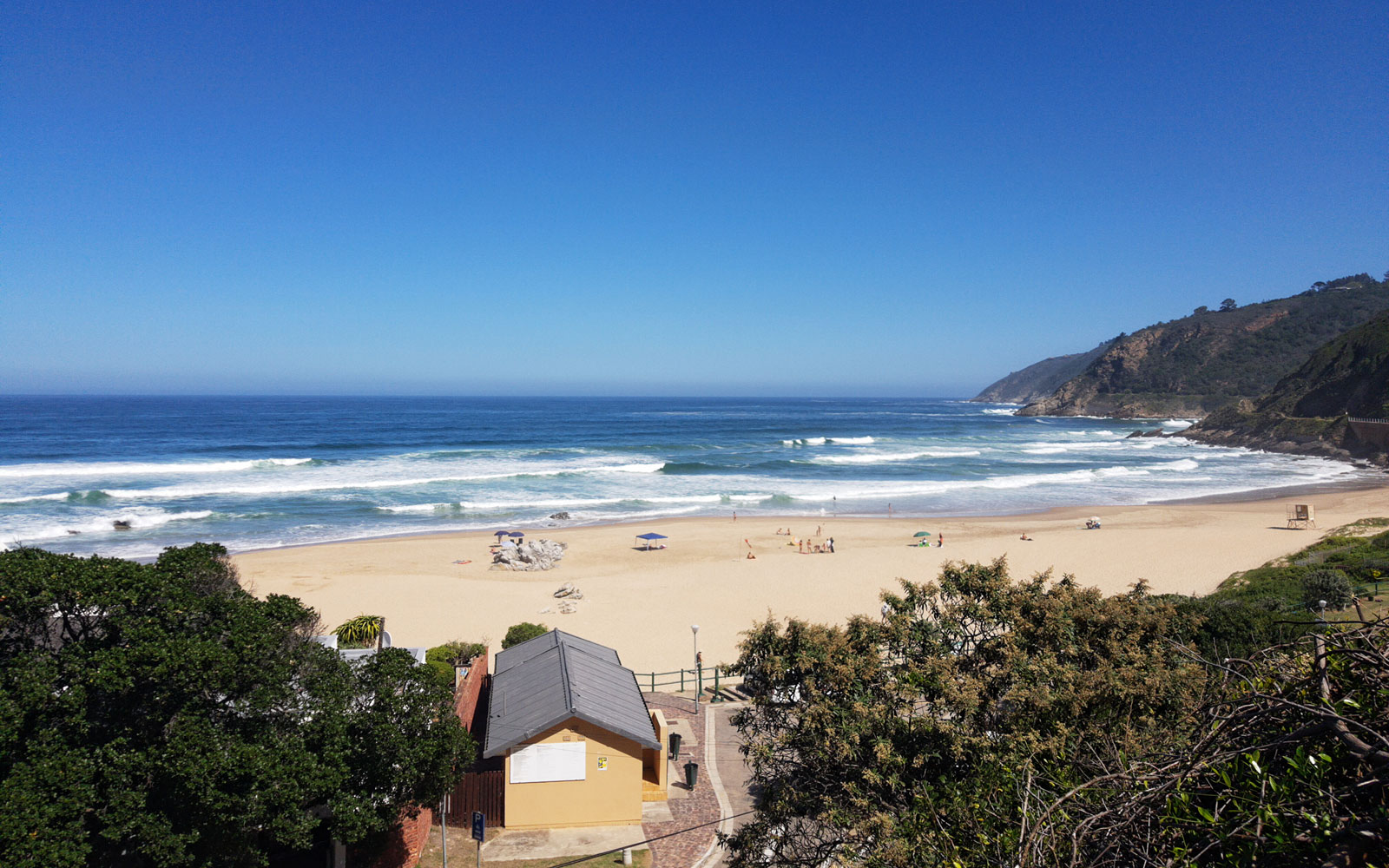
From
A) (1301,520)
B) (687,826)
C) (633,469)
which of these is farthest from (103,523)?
(1301,520)

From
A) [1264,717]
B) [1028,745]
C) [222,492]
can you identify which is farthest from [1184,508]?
[222,492]

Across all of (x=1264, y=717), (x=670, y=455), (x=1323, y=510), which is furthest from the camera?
(x=670, y=455)

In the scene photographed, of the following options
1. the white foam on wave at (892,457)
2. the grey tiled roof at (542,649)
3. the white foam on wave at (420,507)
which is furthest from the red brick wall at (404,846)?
the white foam on wave at (892,457)

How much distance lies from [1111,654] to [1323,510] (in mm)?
41748

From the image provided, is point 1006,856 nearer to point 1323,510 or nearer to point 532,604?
point 532,604

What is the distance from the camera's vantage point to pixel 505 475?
53.8 m

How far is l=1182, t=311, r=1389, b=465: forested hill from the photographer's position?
6575cm

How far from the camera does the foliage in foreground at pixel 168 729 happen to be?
7.16 m

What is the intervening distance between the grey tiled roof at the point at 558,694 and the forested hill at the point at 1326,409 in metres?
70.2

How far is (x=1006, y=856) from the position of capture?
198 inches

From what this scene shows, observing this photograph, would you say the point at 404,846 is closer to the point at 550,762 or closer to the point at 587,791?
the point at 550,762

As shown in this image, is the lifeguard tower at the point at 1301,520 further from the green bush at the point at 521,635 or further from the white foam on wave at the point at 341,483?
the white foam on wave at the point at 341,483

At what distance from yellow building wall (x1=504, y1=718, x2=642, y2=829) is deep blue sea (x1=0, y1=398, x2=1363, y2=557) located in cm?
2542

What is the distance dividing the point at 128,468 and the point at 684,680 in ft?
172
